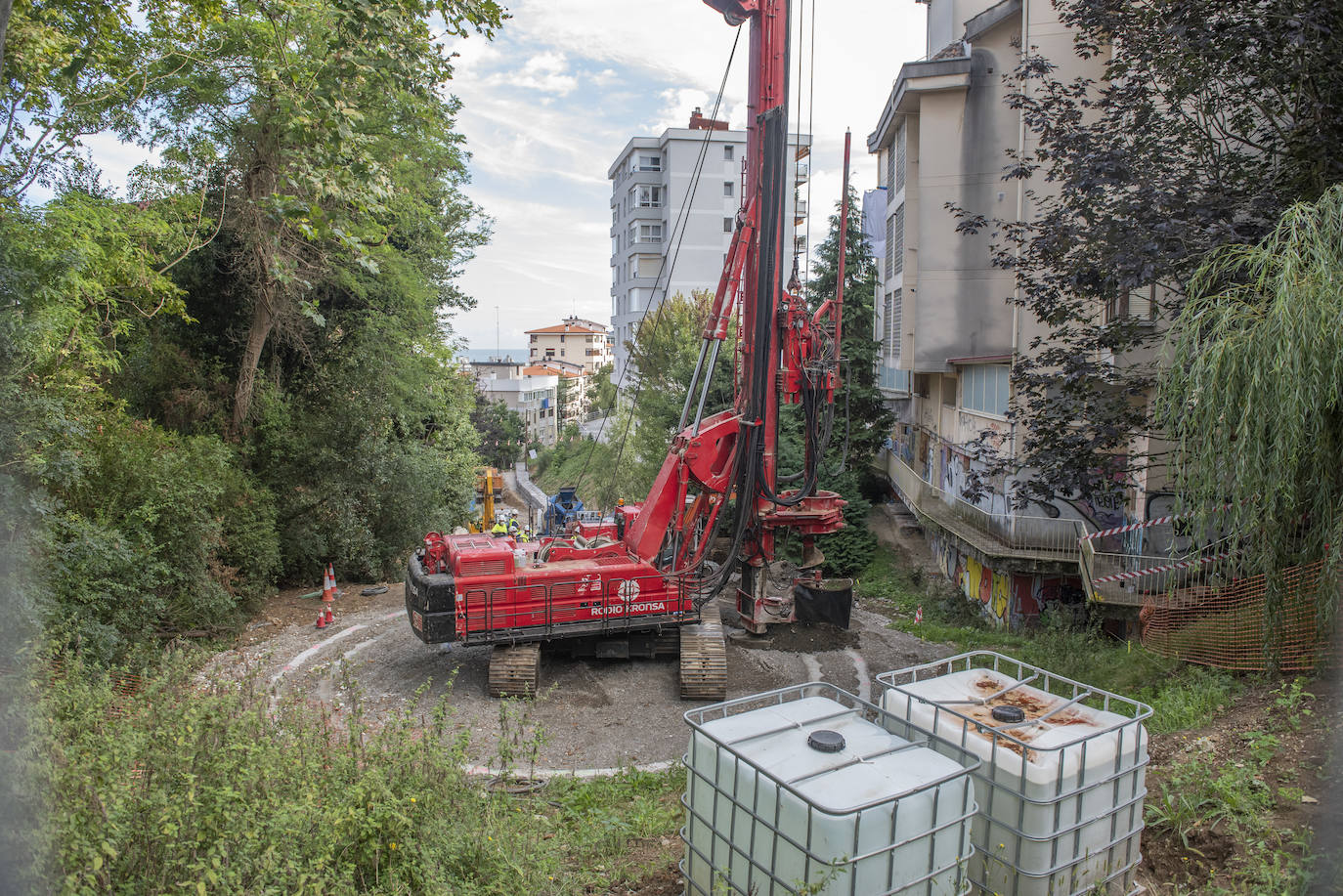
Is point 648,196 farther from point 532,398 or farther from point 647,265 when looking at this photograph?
point 532,398

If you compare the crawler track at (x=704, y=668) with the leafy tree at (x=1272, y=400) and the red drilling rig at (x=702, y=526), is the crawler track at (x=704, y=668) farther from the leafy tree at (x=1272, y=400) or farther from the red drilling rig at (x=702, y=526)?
the leafy tree at (x=1272, y=400)

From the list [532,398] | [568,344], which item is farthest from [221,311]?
[568,344]

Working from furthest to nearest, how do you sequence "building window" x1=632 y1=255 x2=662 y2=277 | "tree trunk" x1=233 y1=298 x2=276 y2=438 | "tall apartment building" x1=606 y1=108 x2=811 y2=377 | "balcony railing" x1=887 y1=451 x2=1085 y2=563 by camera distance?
1. "building window" x1=632 y1=255 x2=662 y2=277
2. "tall apartment building" x1=606 y1=108 x2=811 y2=377
3. "tree trunk" x1=233 y1=298 x2=276 y2=438
4. "balcony railing" x1=887 y1=451 x2=1085 y2=563

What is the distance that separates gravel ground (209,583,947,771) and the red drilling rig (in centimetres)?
46

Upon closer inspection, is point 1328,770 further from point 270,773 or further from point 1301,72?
point 1301,72

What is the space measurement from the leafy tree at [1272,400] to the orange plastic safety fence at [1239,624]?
0.28 meters

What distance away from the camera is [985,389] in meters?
19.5

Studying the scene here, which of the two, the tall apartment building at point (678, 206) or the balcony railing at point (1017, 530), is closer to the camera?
the balcony railing at point (1017, 530)

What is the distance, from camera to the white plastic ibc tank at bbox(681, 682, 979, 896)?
4.03 m

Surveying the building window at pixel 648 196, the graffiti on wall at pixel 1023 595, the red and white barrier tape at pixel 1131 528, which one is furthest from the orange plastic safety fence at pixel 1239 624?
the building window at pixel 648 196

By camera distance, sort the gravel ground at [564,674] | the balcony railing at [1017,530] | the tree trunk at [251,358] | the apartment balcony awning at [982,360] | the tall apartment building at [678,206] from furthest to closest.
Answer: the tall apartment building at [678,206] → the apartment balcony awning at [982,360] → the tree trunk at [251,358] → the balcony railing at [1017,530] → the gravel ground at [564,674]

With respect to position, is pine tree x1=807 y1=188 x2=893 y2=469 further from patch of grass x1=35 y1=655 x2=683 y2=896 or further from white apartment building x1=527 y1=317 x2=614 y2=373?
white apartment building x1=527 y1=317 x2=614 y2=373

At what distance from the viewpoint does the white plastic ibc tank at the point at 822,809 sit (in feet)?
13.2

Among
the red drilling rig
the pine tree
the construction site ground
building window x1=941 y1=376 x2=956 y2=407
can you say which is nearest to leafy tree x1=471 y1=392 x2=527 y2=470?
the pine tree
